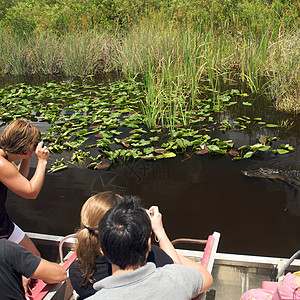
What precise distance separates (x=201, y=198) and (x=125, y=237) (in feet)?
7.83

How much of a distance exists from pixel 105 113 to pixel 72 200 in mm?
2287

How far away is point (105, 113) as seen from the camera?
5590 millimetres

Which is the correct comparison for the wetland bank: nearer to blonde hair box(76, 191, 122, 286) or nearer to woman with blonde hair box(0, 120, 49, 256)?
woman with blonde hair box(0, 120, 49, 256)

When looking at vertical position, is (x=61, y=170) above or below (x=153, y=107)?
below

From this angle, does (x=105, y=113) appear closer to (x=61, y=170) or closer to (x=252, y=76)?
(x=61, y=170)

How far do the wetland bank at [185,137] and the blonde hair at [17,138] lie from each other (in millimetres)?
1325

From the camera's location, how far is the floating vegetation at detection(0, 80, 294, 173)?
429 centimetres

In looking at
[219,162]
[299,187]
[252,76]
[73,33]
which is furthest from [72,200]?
[73,33]

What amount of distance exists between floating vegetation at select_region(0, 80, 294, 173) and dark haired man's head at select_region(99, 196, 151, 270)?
117 inches

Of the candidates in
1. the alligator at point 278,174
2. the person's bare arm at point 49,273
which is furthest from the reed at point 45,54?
the person's bare arm at point 49,273

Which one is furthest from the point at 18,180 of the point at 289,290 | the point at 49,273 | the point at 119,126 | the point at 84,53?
the point at 84,53

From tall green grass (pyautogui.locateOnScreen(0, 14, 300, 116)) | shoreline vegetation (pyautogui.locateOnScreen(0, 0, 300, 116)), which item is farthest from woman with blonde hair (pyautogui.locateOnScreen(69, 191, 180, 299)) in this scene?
tall green grass (pyautogui.locateOnScreen(0, 14, 300, 116))

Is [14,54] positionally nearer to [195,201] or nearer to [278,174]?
[195,201]

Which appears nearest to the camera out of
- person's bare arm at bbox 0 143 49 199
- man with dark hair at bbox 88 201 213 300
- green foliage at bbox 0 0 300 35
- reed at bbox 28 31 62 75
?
man with dark hair at bbox 88 201 213 300
